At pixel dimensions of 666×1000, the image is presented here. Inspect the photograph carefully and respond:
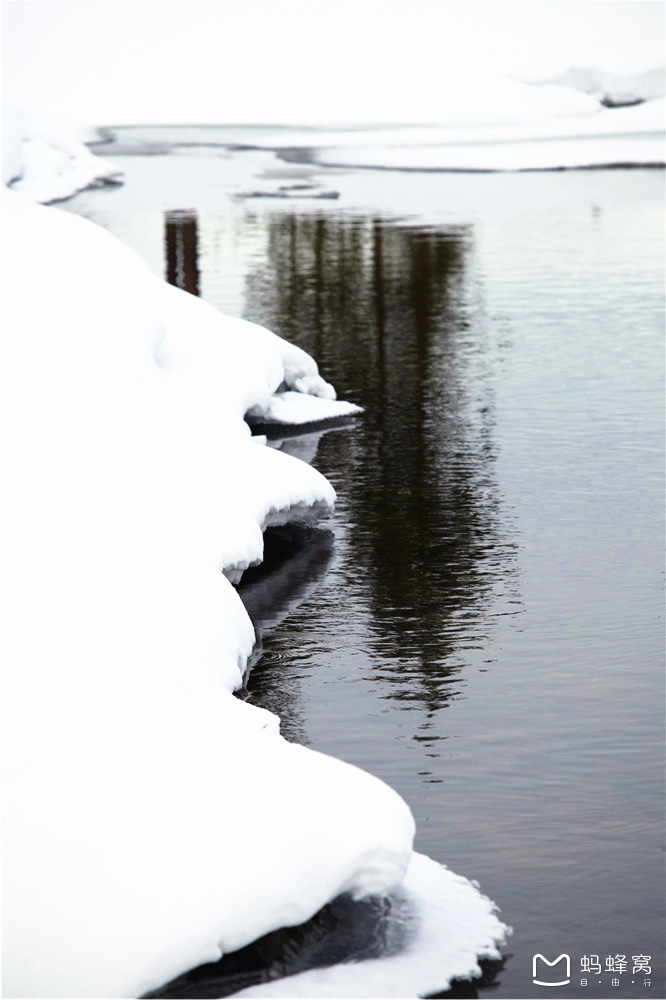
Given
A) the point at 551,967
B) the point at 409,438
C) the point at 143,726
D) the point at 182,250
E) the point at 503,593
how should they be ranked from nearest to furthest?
the point at 551,967
the point at 143,726
the point at 503,593
the point at 409,438
the point at 182,250

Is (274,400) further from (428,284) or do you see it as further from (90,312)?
(428,284)

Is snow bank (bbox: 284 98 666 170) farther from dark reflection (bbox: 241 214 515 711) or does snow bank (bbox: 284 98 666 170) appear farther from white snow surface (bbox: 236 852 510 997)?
white snow surface (bbox: 236 852 510 997)

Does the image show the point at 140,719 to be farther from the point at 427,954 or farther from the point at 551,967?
the point at 551,967

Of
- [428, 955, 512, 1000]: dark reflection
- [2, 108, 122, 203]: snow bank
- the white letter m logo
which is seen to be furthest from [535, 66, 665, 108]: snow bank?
[428, 955, 512, 1000]: dark reflection

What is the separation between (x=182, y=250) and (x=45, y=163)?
21.1m

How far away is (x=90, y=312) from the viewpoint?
43.3 feet

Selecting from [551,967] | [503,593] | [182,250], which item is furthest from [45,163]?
[551,967]

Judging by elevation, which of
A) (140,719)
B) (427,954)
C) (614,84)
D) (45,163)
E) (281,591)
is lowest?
(281,591)

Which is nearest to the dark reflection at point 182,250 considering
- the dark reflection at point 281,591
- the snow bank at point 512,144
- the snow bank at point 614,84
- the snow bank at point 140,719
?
the dark reflection at point 281,591

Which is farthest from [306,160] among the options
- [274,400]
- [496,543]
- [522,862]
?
[522,862]

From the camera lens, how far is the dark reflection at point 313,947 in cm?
533

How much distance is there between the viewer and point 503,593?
33.5ft

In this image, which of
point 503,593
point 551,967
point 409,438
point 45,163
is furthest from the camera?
point 45,163

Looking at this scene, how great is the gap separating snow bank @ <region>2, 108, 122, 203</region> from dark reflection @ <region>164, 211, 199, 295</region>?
5.05 metres
